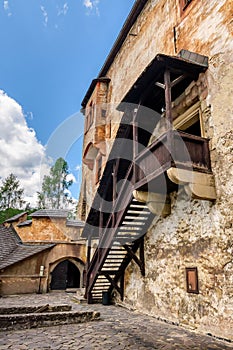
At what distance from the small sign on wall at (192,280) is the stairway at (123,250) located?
2.12 metres

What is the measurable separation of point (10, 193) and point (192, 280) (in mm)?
31137

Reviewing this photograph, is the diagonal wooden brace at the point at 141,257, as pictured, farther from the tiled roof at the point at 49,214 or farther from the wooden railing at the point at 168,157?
the tiled roof at the point at 49,214

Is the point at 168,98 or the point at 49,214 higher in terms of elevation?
the point at 168,98

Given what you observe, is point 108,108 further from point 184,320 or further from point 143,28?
point 184,320

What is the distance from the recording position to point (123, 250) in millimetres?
8578

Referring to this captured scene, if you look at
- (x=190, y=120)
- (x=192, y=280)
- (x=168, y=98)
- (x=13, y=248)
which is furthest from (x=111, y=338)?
(x=13, y=248)

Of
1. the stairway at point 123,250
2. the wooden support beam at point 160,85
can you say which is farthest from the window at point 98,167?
the wooden support beam at point 160,85

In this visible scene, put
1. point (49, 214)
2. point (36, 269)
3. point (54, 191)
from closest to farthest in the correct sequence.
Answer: point (36, 269), point (49, 214), point (54, 191)

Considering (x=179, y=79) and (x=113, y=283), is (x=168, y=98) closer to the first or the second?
(x=179, y=79)

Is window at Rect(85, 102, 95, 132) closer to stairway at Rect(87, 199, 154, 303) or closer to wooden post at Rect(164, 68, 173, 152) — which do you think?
stairway at Rect(87, 199, 154, 303)

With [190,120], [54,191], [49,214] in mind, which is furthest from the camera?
→ [54,191]

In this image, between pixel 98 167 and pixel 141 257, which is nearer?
pixel 141 257

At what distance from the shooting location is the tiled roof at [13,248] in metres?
13.0

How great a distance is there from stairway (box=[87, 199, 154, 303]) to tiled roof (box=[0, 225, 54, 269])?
5171 millimetres
